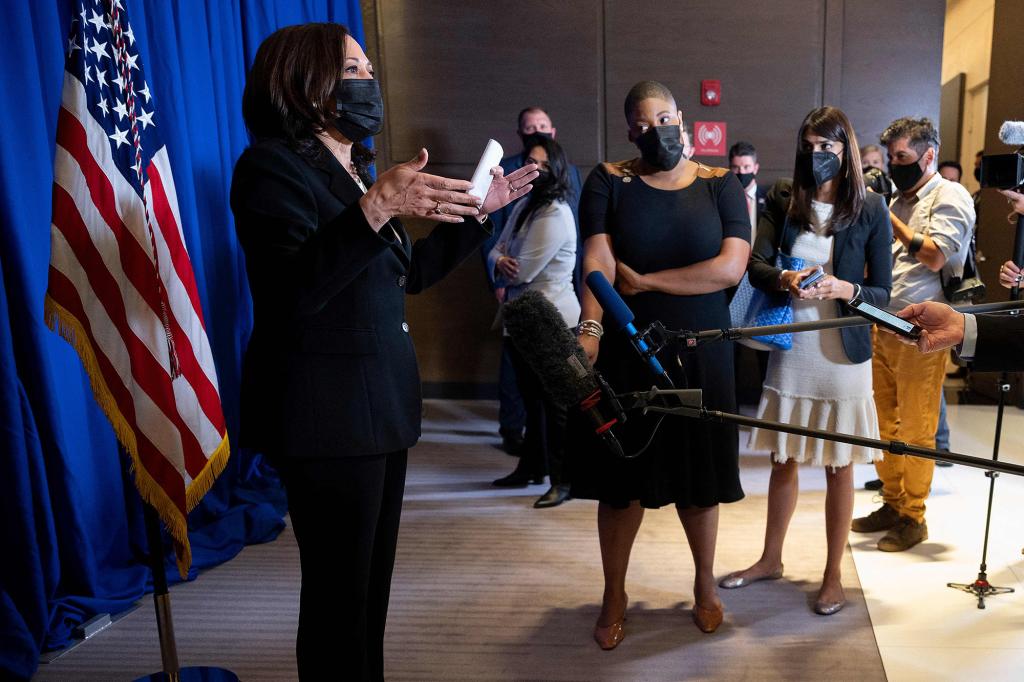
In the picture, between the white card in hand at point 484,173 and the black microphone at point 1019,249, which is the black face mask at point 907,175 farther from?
the white card in hand at point 484,173

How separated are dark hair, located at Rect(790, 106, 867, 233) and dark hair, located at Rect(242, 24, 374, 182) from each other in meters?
1.55

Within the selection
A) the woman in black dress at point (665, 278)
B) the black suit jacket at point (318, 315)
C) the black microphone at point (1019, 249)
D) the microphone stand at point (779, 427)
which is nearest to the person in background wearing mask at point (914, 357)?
the black microphone at point (1019, 249)

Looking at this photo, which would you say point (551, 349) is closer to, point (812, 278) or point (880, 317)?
point (880, 317)

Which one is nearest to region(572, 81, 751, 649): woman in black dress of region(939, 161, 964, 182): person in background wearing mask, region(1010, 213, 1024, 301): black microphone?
region(1010, 213, 1024, 301): black microphone

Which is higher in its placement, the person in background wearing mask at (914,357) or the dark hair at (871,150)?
the dark hair at (871,150)

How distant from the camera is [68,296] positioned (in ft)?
6.43

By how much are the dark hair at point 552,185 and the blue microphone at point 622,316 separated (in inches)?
77.3

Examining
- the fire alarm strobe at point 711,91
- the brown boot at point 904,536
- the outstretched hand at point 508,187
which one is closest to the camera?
the outstretched hand at point 508,187

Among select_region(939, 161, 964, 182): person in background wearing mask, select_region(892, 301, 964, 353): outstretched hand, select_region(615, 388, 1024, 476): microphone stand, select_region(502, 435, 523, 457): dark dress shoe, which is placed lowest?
select_region(502, 435, 523, 457): dark dress shoe

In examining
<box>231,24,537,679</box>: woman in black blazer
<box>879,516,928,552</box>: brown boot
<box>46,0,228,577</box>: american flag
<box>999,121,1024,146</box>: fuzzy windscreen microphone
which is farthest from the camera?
<box>879,516,928,552</box>: brown boot

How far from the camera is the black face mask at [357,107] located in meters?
1.53

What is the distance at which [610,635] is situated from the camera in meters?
2.39

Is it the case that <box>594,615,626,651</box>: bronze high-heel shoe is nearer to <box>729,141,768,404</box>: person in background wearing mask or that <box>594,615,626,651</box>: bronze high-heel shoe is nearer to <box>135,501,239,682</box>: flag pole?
<box>135,501,239,682</box>: flag pole

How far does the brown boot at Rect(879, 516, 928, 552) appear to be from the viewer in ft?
9.96
